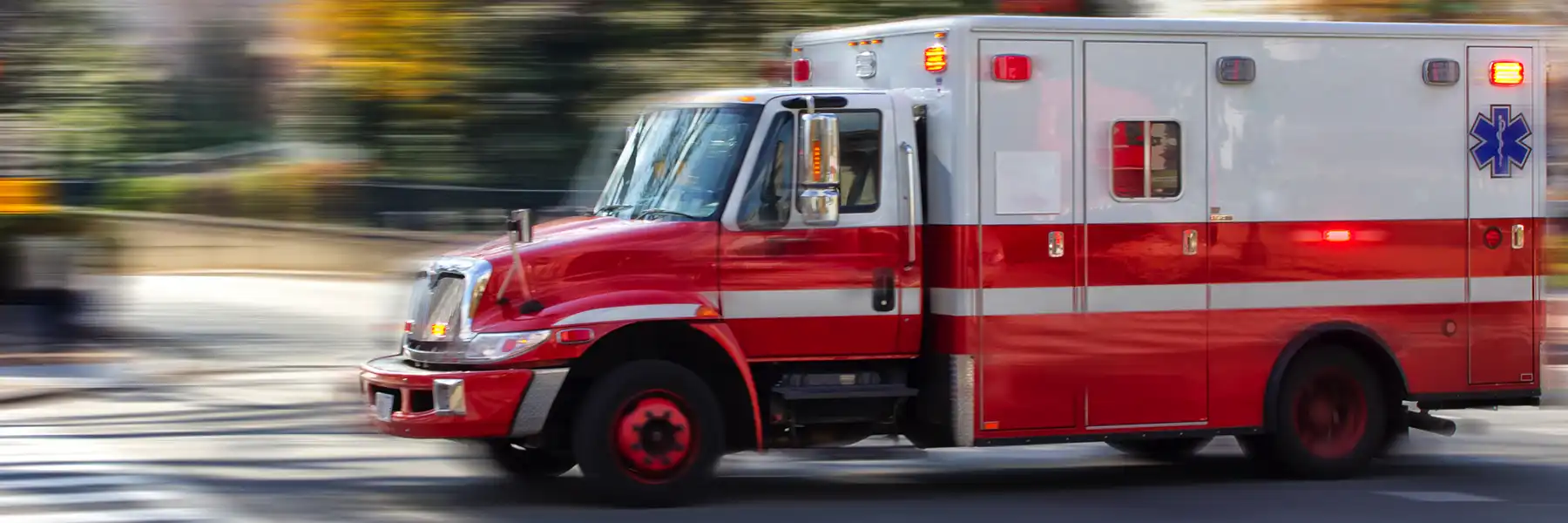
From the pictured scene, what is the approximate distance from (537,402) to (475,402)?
293 mm

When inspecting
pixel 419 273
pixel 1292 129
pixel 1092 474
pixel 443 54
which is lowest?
pixel 1092 474

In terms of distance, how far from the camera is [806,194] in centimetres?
909

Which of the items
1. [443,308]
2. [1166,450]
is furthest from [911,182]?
[1166,450]

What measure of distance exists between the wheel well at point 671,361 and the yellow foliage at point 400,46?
715cm

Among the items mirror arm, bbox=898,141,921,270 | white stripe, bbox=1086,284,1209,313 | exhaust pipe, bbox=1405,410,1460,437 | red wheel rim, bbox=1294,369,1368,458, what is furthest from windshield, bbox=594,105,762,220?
exhaust pipe, bbox=1405,410,1460,437

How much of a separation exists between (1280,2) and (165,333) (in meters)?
11.4

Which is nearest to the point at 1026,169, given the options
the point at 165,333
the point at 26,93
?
the point at 165,333

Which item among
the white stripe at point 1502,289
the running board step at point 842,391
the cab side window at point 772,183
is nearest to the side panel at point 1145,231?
the running board step at point 842,391

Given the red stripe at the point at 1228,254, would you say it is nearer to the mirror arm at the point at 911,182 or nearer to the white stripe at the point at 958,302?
the white stripe at the point at 958,302

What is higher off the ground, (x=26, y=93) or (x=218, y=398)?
(x=26, y=93)

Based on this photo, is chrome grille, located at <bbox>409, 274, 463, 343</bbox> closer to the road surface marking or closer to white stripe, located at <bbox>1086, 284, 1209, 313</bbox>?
white stripe, located at <bbox>1086, 284, 1209, 313</bbox>

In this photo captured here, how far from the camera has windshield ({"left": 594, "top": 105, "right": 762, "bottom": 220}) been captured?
9281 millimetres

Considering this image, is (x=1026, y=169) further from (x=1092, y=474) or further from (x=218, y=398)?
(x=218, y=398)

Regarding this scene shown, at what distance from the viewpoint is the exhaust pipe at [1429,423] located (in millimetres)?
10727
